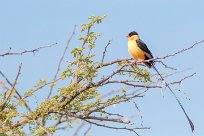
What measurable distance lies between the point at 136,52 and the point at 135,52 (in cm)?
3

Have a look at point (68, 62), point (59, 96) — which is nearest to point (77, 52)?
point (68, 62)

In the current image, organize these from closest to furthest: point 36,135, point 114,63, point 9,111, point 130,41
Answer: point 36,135
point 9,111
point 114,63
point 130,41

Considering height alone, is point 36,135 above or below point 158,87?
below

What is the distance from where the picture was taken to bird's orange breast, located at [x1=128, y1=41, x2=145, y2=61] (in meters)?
9.06

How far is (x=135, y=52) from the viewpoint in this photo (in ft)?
30.0

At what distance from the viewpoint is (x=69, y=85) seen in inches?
230

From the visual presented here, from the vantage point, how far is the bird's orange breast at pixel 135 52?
9062 mm

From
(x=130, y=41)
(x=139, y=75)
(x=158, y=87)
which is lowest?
(x=158, y=87)

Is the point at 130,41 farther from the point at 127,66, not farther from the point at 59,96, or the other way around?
the point at 59,96

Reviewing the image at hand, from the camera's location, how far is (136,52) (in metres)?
9.12

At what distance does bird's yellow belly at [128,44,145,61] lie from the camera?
29.7 ft

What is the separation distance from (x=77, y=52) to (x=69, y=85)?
528mm

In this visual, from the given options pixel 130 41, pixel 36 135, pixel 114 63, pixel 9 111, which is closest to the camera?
pixel 36 135

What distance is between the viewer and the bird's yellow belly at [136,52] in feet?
29.7
